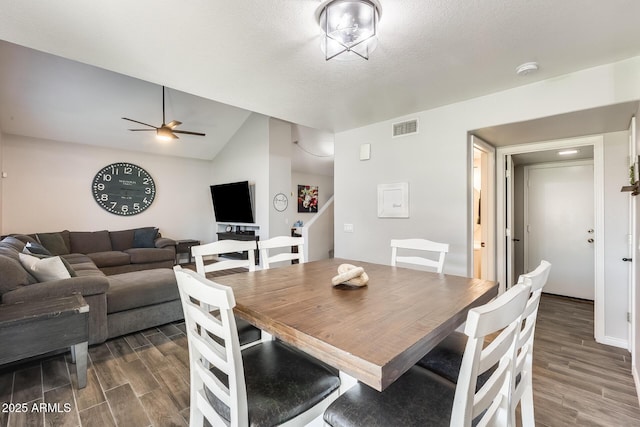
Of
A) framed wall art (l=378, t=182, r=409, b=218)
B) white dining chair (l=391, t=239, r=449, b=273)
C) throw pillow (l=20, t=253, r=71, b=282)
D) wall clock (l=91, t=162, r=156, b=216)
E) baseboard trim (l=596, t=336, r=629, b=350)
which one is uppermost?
wall clock (l=91, t=162, r=156, b=216)

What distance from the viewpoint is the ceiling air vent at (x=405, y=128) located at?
311 cm

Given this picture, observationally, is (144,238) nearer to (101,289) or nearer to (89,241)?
(89,241)

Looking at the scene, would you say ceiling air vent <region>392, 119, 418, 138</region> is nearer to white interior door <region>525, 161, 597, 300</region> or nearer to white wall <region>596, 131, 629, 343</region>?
white wall <region>596, 131, 629, 343</region>

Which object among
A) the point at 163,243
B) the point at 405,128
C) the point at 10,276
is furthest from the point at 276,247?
the point at 163,243

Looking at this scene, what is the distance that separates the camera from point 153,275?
10.4 feet

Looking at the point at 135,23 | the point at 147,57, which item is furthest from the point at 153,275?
the point at 135,23

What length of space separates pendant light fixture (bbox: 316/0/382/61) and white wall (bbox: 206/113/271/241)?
403 cm

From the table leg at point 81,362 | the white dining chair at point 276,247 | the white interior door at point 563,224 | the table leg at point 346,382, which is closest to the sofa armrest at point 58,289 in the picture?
the table leg at point 81,362

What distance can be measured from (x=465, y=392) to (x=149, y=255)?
5.79m

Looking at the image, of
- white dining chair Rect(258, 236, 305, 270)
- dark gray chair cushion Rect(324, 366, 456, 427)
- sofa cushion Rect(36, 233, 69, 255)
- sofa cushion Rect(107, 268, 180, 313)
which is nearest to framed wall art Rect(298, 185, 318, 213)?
sofa cushion Rect(36, 233, 69, 255)

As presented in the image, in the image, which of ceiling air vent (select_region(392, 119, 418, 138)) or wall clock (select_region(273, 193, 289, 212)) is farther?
wall clock (select_region(273, 193, 289, 212))

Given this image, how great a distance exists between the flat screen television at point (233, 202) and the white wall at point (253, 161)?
0.52 feet

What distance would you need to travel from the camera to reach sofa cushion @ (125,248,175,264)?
516cm

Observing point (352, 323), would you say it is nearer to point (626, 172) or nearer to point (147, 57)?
point (147, 57)
